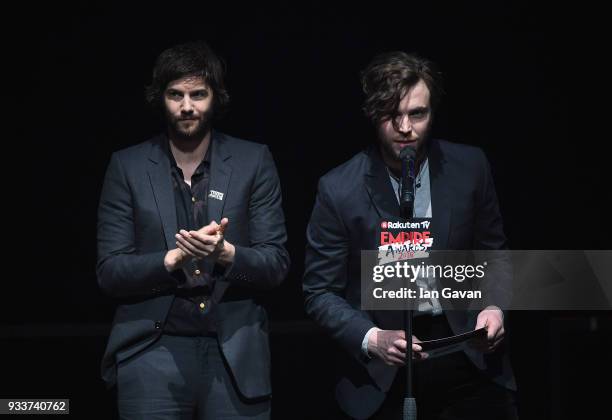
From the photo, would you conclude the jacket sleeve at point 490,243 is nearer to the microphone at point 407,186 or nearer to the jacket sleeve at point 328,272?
the jacket sleeve at point 328,272

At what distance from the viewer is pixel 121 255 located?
3914 millimetres

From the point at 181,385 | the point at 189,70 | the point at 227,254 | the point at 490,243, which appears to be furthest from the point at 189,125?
the point at 490,243

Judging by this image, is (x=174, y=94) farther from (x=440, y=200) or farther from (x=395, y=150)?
(x=440, y=200)

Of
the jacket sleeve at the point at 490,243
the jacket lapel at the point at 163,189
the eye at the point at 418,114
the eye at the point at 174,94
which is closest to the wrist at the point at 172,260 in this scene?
the jacket lapel at the point at 163,189

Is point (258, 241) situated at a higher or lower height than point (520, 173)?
lower

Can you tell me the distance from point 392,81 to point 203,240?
1026 millimetres

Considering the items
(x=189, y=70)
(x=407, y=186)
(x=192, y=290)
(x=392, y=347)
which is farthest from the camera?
(x=189, y=70)

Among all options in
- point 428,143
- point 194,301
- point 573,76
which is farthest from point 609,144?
point 194,301

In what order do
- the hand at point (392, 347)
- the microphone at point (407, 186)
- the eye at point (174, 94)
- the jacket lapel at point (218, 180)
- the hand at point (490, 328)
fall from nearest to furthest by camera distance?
the microphone at point (407, 186)
the hand at point (392, 347)
the hand at point (490, 328)
the jacket lapel at point (218, 180)
the eye at point (174, 94)

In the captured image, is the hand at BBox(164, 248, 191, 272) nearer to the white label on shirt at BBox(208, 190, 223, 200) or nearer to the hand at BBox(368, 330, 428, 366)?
the white label on shirt at BBox(208, 190, 223, 200)

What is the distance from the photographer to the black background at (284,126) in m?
4.80

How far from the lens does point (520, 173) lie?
5141mm

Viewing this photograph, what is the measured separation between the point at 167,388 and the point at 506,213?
214 centimetres

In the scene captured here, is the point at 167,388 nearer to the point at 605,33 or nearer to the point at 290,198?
the point at 290,198
